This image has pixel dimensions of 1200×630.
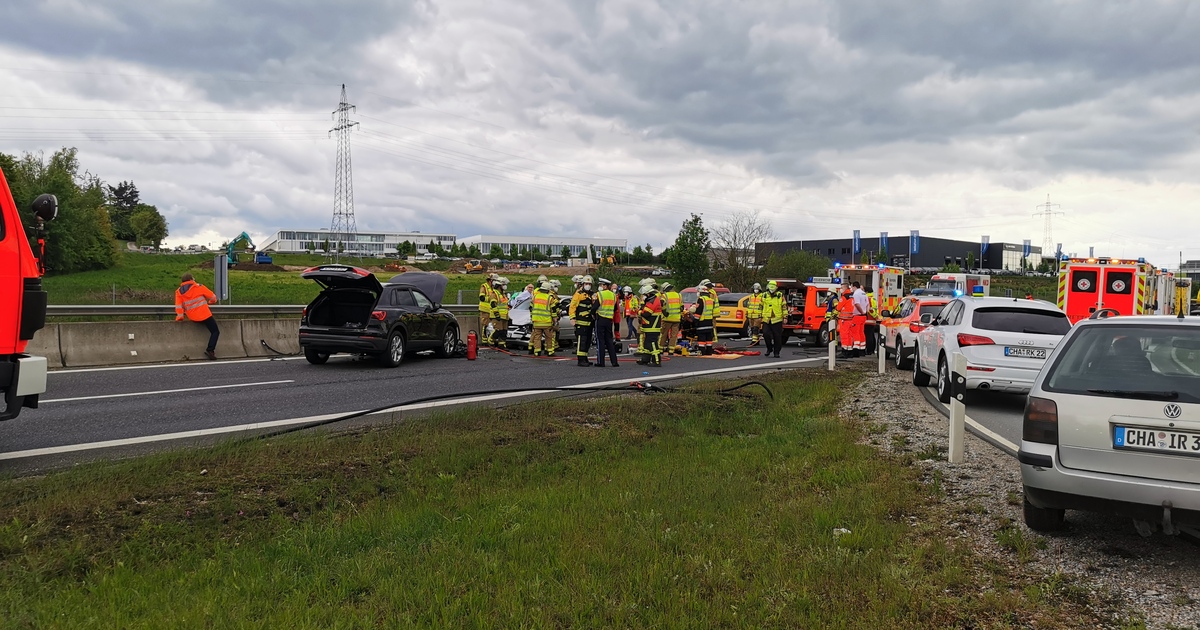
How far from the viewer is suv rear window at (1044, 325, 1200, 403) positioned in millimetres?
4934

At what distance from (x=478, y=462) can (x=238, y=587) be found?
3.26 meters

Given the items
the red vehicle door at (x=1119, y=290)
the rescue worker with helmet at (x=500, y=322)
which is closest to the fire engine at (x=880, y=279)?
the red vehicle door at (x=1119, y=290)

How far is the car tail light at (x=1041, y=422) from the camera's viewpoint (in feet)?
16.7

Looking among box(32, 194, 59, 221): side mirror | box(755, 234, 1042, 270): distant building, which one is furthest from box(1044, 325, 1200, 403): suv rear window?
box(755, 234, 1042, 270): distant building

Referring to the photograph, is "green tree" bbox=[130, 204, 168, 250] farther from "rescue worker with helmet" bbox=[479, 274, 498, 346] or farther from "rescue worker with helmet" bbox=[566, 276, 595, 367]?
"rescue worker with helmet" bbox=[566, 276, 595, 367]

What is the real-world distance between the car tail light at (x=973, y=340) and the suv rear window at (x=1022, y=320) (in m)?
0.18

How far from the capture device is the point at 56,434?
842cm

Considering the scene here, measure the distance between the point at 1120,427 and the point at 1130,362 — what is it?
548 mm

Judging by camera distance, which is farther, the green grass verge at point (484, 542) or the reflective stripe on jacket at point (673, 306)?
the reflective stripe on jacket at point (673, 306)

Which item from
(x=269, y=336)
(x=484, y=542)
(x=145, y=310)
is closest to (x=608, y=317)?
(x=269, y=336)

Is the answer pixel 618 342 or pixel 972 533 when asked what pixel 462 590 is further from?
pixel 618 342

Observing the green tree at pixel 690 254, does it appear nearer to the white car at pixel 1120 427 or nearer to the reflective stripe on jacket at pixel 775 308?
the reflective stripe on jacket at pixel 775 308

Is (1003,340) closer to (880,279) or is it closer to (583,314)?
(583,314)

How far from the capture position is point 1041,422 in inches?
203
